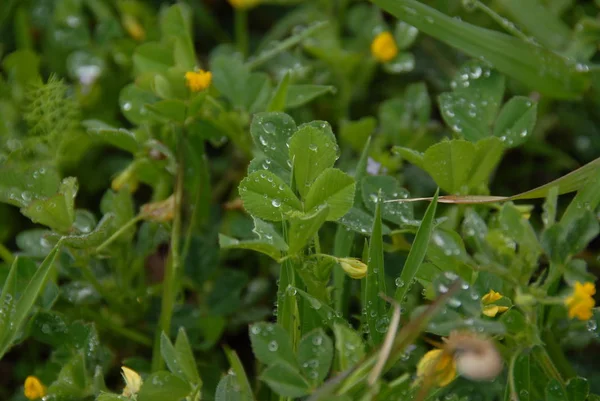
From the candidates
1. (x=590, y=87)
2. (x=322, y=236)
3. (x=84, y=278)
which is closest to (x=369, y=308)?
(x=322, y=236)

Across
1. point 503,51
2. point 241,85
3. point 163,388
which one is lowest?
point 163,388

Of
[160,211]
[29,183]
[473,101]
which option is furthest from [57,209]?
[473,101]

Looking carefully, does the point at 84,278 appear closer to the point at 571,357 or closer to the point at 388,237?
the point at 388,237

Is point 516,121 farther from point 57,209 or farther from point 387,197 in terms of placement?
point 57,209

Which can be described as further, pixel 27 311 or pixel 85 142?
pixel 85 142

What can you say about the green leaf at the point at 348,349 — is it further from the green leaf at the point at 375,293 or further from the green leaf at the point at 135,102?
the green leaf at the point at 135,102
